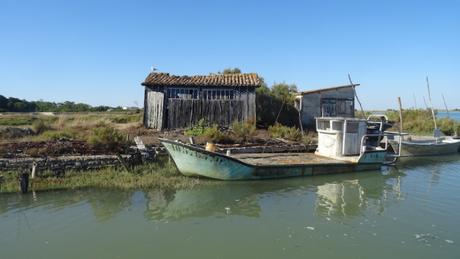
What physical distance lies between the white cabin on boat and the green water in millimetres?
2945

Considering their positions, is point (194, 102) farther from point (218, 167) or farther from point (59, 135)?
point (218, 167)

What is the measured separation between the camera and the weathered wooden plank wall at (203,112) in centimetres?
2205

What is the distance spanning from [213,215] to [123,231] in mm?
2366

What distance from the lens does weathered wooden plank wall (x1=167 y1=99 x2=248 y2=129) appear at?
2205 centimetres

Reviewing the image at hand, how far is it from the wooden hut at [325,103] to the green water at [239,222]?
1144 cm

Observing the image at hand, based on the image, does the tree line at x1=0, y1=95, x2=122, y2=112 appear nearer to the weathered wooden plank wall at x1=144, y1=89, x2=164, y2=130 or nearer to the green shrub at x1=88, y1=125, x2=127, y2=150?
the weathered wooden plank wall at x1=144, y1=89, x2=164, y2=130

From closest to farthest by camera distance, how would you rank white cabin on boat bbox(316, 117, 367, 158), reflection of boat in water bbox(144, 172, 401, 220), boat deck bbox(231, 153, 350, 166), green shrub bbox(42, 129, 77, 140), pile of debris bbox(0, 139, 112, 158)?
reflection of boat in water bbox(144, 172, 401, 220), pile of debris bbox(0, 139, 112, 158), boat deck bbox(231, 153, 350, 166), white cabin on boat bbox(316, 117, 367, 158), green shrub bbox(42, 129, 77, 140)

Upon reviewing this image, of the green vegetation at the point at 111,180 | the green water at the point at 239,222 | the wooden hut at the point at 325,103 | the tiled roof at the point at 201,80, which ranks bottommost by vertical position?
the green water at the point at 239,222

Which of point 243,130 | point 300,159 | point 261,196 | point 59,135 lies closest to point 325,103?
point 243,130

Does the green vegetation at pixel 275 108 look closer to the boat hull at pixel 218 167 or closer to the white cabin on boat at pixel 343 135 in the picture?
the white cabin on boat at pixel 343 135

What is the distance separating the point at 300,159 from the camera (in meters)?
16.2

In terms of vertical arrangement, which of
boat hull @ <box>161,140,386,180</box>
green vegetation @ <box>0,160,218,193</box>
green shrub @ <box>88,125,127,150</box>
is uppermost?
green shrub @ <box>88,125,127,150</box>

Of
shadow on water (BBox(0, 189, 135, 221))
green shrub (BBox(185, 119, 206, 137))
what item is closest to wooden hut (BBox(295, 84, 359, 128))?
green shrub (BBox(185, 119, 206, 137))

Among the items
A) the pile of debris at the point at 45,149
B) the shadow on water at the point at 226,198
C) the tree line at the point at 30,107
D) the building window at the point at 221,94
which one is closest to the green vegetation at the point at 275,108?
the building window at the point at 221,94
